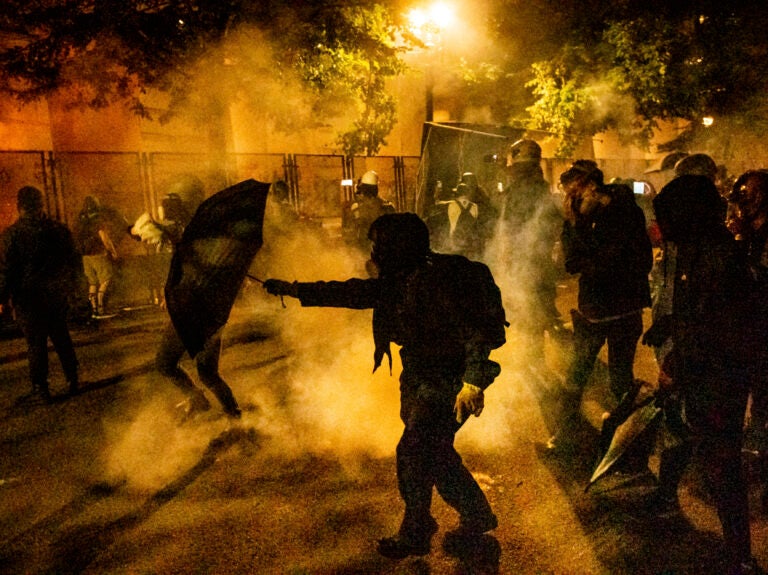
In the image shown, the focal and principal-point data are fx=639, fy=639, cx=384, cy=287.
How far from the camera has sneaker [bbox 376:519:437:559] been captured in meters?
3.28

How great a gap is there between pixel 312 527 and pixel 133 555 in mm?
970

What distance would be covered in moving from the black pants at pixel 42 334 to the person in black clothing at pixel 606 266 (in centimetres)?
467

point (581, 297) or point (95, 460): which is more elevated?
point (581, 297)

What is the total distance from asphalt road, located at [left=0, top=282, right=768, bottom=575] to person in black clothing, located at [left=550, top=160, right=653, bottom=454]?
2.50 ft

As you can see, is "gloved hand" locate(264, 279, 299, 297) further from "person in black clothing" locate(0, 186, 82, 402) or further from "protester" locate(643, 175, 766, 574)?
"person in black clothing" locate(0, 186, 82, 402)

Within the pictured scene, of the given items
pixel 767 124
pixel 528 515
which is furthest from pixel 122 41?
pixel 767 124

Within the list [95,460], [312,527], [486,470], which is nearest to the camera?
[312,527]

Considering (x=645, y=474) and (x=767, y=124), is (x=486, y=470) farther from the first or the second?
(x=767, y=124)

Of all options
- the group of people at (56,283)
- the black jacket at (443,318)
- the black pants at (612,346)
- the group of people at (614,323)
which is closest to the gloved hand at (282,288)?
the group of people at (614,323)

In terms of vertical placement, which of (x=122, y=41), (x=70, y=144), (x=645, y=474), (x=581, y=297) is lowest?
(x=645, y=474)

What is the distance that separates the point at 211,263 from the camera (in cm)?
319

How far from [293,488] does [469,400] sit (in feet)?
5.26

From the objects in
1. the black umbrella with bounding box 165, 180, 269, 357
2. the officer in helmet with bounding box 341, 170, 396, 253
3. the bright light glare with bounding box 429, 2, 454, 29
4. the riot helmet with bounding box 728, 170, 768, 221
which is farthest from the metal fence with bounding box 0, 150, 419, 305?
the riot helmet with bounding box 728, 170, 768, 221

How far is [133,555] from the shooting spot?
11.3ft
